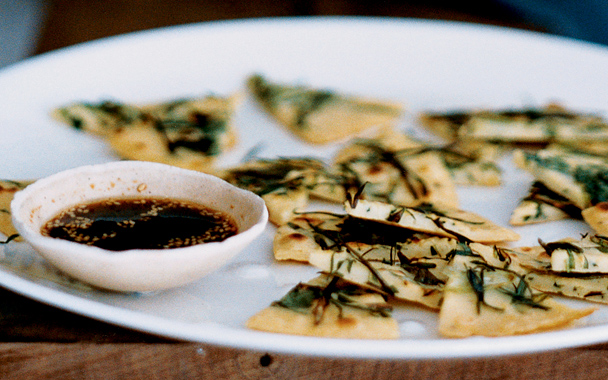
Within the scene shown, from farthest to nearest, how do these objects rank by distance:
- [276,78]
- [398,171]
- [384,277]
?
1. [276,78]
2. [398,171]
3. [384,277]

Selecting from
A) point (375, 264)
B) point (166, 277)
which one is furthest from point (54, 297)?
point (375, 264)

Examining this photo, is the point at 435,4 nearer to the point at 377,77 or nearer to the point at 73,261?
the point at 377,77

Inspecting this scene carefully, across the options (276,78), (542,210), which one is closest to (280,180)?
(542,210)

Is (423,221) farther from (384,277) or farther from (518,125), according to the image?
(518,125)

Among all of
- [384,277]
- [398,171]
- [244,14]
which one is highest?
[384,277]

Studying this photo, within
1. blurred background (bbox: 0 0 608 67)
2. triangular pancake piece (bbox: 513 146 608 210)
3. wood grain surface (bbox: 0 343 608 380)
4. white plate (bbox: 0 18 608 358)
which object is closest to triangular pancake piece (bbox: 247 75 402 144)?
white plate (bbox: 0 18 608 358)

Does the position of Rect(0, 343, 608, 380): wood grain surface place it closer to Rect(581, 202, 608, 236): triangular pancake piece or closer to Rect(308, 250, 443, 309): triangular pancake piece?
Rect(308, 250, 443, 309): triangular pancake piece

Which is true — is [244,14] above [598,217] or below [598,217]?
below
